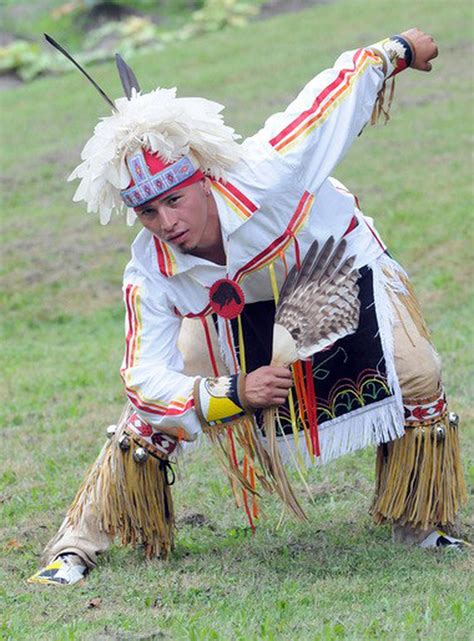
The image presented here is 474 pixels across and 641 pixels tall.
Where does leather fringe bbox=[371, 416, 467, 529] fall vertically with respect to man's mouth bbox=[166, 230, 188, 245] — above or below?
below

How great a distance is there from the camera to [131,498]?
4.84 meters

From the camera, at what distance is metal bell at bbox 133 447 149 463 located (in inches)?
188

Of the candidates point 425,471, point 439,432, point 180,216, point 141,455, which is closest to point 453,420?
point 439,432

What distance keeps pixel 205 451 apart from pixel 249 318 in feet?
5.97

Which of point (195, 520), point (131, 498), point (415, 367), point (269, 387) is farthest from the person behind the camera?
point (195, 520)

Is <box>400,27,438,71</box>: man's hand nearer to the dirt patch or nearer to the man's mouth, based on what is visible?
the man's mouth

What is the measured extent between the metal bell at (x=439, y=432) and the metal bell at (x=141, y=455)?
3.55ft

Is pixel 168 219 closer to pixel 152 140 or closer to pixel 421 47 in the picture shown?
pixel 152 140

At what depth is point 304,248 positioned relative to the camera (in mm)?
4660

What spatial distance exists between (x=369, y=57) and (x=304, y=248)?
0.77 meters

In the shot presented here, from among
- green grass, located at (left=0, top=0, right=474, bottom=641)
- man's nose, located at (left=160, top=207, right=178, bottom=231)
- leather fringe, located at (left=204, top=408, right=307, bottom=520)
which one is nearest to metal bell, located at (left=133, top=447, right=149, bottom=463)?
leather fringe, located at (left=204, top=408, right=307, bottom=520)

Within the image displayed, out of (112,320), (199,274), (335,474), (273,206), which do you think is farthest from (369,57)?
(112,320)

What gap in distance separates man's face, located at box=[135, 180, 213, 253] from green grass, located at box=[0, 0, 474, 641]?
4.06 feet

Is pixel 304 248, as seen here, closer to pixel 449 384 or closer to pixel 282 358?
pixel 282 358
